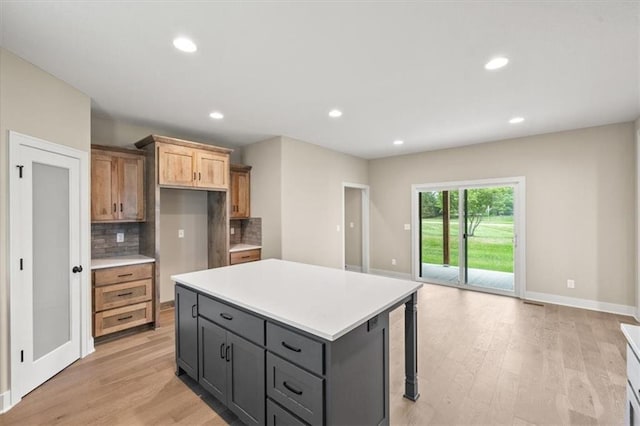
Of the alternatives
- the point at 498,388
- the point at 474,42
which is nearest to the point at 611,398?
the point at 498,388

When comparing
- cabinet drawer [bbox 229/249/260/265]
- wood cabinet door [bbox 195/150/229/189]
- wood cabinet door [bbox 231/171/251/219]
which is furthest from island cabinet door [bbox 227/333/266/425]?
wood cabinet door [bbox 231/171/251/219]

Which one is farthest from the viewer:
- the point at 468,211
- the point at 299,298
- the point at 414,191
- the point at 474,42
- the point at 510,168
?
the point at 414,191

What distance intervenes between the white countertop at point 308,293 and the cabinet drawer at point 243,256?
1615 millimetres

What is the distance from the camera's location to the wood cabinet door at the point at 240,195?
4676 millimetres

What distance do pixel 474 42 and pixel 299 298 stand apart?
2.16 meters

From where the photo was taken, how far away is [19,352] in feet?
7.19

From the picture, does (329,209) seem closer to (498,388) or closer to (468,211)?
(468,211)

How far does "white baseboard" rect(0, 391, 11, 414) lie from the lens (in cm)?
205

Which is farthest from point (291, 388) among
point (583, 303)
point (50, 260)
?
point (583, 303)

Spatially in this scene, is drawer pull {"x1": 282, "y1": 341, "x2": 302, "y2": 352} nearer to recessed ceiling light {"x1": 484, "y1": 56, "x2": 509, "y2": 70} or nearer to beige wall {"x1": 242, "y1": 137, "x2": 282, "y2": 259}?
recessed ceiling light {"x1": 484, "y1": 56, "x2": 509, "y2": 70}

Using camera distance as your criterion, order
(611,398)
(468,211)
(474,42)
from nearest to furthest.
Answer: (474,42) → (611,398) → (468,211)

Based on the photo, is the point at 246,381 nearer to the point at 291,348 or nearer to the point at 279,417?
the point at 279,417

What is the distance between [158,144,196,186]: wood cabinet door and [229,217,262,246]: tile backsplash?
132 cm

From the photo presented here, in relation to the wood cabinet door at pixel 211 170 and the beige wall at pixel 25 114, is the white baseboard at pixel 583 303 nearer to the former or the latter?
the wood cabinet door at pixel 211 170
